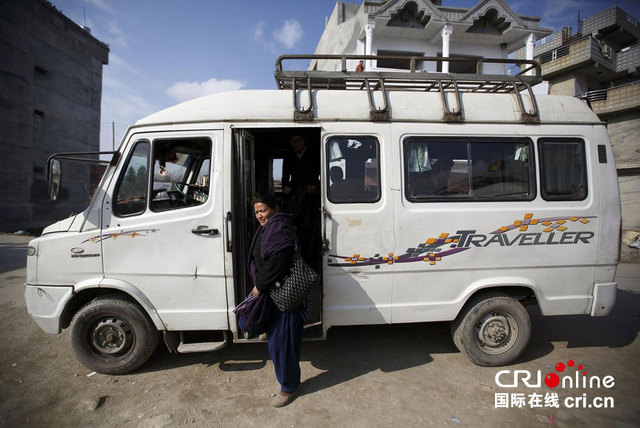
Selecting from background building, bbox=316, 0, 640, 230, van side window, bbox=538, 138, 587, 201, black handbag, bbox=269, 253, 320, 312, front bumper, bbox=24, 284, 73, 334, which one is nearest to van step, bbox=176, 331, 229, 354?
black handbag, bbox=269, 253, 320, 312

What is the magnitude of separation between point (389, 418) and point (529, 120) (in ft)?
10.8

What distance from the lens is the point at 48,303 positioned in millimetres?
3117

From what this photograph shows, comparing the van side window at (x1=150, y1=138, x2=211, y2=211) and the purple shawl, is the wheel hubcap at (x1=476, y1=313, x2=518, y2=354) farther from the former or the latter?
the van side window at (x1=150, y1=138, x2=211, y2=211)

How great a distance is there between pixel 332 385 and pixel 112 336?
2355 millimetres

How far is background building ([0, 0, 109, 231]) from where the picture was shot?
14938mm

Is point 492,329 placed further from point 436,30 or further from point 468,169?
point 436,30

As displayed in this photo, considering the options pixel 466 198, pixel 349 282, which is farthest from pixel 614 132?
pixel 349 282

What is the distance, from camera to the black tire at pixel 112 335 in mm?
3133

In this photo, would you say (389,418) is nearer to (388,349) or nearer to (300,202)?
(388,349)

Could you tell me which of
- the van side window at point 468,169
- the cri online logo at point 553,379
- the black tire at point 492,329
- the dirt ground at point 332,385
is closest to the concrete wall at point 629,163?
the dirt ground at point 332,385

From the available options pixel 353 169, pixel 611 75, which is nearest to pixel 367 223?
pixel 353 169

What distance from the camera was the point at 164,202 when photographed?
3.14m

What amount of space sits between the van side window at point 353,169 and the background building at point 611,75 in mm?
14430

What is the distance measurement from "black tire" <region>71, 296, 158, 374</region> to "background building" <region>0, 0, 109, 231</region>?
685 inches
